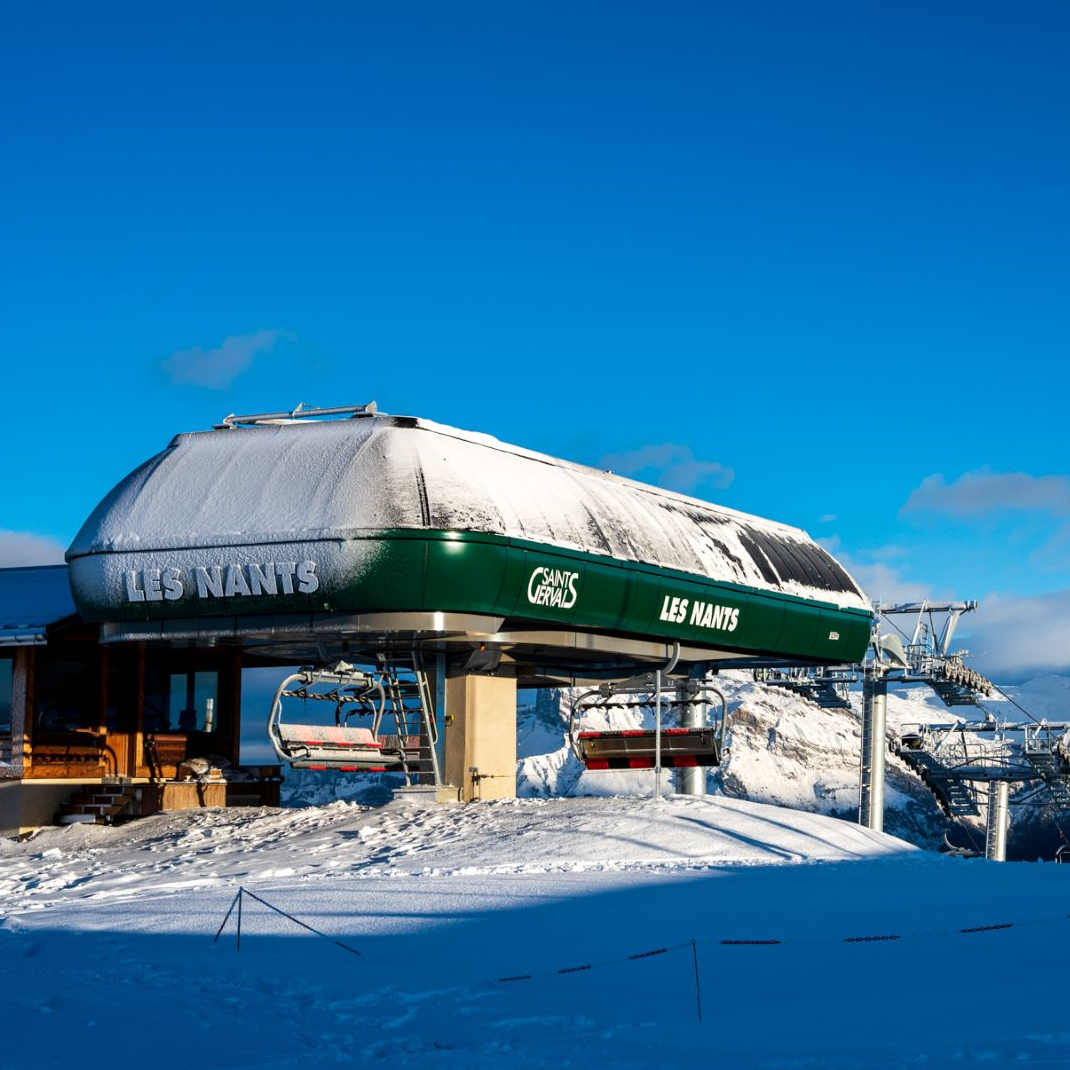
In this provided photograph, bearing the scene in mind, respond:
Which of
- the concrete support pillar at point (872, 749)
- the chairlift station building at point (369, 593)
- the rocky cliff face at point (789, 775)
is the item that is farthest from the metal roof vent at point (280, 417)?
the rocky cliff face at point (789, 775)

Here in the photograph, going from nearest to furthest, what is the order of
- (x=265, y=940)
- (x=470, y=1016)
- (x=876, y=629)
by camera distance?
(x=470, y=1016), (x=265, y=940), (x=876, y=629)

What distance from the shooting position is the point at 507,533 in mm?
23516

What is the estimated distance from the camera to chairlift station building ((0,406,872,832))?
23000mm

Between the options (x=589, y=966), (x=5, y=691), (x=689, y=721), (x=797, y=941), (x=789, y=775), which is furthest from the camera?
(x=789, y=775)

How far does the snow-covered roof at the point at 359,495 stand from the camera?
2300 centimetres

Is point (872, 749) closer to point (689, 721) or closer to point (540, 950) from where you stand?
point (689, 721)

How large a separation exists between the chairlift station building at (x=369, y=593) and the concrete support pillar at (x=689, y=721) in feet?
2.64

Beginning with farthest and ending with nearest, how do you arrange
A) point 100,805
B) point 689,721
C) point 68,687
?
point 689,721 → point 68,687 → point 100,805

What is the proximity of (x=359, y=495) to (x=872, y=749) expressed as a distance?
1309 inches

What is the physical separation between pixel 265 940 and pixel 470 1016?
3776 millimetres

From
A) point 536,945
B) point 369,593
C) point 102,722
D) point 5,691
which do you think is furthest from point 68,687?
point 536,945

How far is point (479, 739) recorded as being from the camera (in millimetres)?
27531

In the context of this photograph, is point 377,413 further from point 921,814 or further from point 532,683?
point 921,814

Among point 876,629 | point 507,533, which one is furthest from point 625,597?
point 876,629
